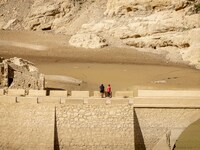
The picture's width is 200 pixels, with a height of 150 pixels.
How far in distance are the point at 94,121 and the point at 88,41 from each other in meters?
26.6

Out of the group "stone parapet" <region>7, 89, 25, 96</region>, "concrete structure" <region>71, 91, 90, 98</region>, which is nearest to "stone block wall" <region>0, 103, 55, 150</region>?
"stone parapet" <region>7, 89, 25, 96</region>

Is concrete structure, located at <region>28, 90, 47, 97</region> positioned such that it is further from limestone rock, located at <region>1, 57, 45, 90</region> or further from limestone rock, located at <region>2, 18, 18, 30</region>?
limestone rock, located at <region>2, 18, 18, 30</region>

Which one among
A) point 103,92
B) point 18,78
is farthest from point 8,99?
point 103,92

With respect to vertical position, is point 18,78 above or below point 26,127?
above

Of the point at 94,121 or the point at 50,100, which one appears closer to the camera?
the point at 94,121

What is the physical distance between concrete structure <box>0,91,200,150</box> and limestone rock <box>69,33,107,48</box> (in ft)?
83.6

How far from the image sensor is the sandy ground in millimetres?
29881

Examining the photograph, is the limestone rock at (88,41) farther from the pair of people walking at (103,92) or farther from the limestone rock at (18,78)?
the pair of people walking at (103,92)

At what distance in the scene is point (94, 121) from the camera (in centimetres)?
1830

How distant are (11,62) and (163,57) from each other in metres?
20.9

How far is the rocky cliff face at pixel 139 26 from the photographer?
138ft

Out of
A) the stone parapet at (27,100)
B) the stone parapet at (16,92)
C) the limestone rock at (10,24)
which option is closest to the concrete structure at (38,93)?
the stone parapet at (16,92)

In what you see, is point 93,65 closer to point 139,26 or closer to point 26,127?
point 139,26

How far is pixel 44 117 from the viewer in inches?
719
